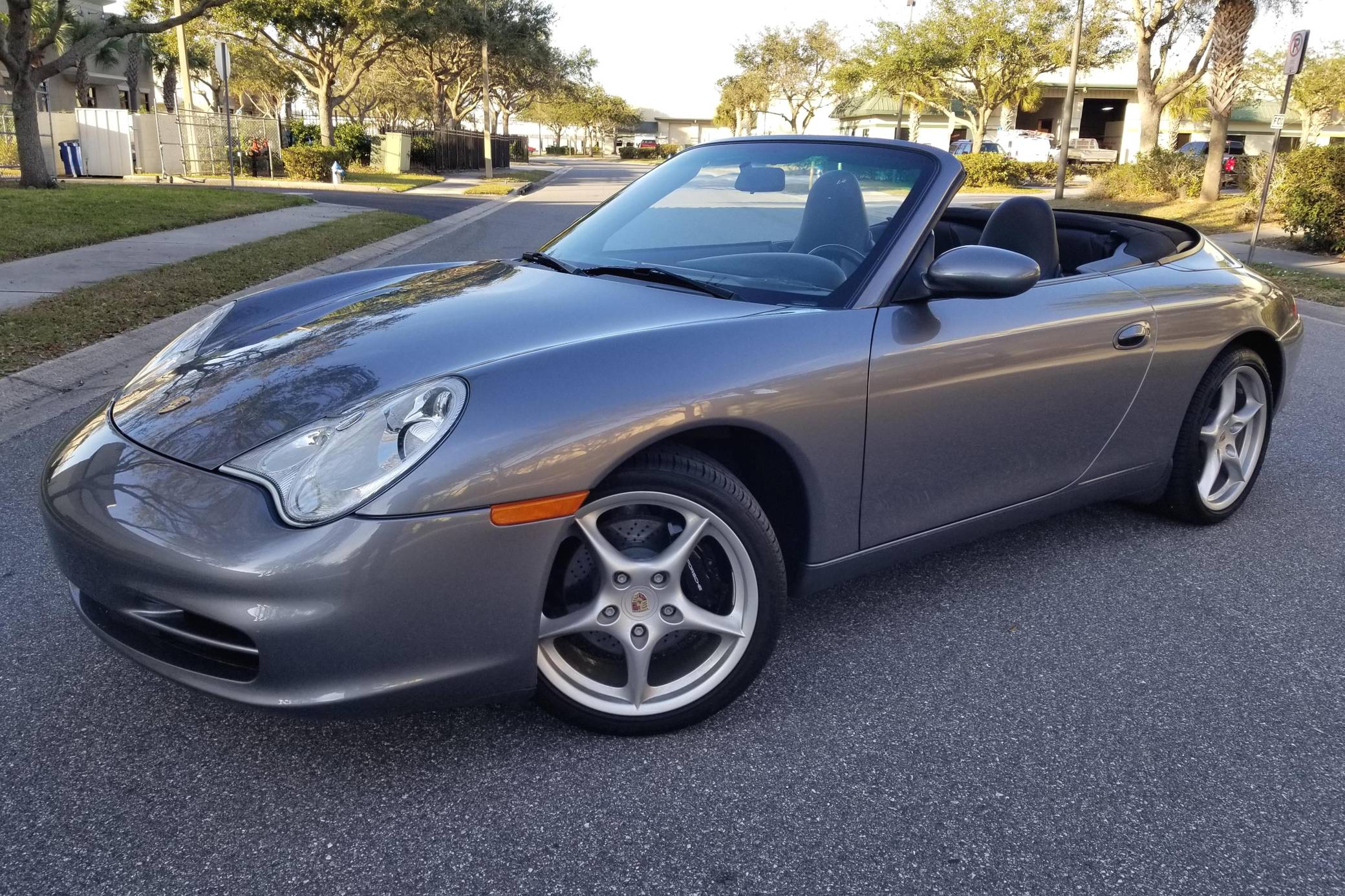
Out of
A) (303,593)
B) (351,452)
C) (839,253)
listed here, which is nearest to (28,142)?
(839,253)

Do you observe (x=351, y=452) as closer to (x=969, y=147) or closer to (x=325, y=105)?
(x=325, y=105)

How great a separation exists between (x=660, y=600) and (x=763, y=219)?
1579 mm

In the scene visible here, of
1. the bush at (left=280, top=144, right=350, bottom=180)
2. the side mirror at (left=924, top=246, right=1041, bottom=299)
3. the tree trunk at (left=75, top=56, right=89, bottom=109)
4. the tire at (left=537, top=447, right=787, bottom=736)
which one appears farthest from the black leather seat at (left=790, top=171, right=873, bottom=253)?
the tree trunk at (left=75, top=56, right=89, bottom=109)

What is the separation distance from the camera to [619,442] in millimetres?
2102

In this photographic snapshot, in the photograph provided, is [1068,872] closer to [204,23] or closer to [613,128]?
[204,23]

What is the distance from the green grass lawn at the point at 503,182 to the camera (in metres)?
24.5

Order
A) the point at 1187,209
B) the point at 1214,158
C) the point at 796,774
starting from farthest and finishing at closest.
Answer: the point at 1214,158 → the point at 1187,209 → the point at 796,774

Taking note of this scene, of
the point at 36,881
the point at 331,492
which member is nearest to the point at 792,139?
the point at 331,492

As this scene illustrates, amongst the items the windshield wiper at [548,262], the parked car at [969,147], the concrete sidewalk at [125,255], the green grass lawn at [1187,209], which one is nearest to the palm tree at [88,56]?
the concrete sidewalk at [125,255]

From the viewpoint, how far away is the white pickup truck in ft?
133

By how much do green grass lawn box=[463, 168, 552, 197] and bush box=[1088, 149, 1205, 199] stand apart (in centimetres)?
1531

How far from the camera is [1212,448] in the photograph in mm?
3715

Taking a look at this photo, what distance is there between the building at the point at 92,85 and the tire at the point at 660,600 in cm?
3532

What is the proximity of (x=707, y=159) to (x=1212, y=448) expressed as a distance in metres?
2.14
